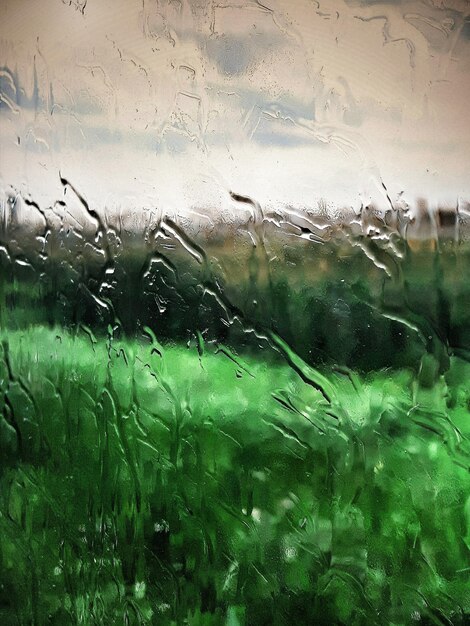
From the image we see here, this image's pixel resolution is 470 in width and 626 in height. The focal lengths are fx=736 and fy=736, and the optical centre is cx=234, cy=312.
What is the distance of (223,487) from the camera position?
4.22ft

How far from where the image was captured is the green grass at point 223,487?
110cm

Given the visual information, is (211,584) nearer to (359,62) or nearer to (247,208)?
(247,208)

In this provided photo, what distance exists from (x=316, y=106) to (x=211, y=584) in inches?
33.1

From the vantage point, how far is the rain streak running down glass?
108 centimetres

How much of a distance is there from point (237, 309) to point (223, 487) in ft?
1.03

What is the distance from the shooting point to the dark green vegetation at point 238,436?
1.09m

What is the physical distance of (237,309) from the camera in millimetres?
1253

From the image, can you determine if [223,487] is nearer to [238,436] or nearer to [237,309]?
[238,436]

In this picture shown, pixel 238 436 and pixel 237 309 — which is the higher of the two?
pixel 237 309

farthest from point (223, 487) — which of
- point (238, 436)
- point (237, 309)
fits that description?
point (237, 309)

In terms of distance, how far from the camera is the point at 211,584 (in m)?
1.31

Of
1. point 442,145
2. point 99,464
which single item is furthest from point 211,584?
point 442,145

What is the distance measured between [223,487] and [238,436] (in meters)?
0.10

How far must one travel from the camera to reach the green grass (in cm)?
110
